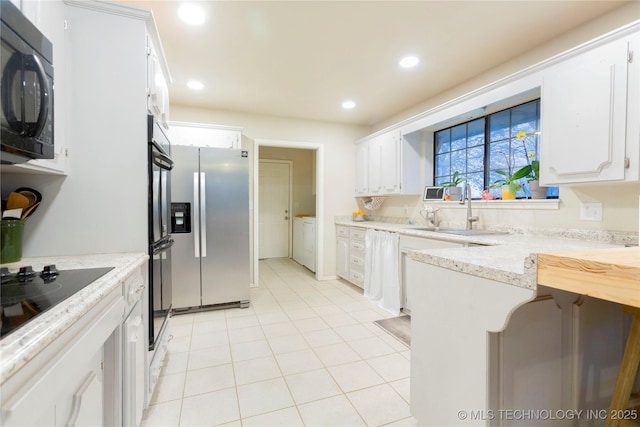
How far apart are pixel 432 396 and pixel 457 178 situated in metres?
2.56

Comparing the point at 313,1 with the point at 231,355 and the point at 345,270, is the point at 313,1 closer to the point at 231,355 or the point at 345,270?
the point at 231,355

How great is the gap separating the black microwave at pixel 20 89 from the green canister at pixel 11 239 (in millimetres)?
473

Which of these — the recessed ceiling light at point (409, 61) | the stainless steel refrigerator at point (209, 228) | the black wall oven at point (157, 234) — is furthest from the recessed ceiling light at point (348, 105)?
the black wall oven at point (157, 234)

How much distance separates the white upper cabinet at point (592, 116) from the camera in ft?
5.24

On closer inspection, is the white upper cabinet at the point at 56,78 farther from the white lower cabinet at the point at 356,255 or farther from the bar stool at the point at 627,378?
the white lower cabinet at the point at 356,255

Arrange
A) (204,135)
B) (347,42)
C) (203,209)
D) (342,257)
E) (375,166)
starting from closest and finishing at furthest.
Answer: (347,42), (203,209), (204,135), (375,166), (342,257)

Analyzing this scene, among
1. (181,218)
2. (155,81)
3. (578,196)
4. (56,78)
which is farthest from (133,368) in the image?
(578,196)

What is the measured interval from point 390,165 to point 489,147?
1.14 meters

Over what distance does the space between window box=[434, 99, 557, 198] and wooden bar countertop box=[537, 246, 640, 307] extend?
6.31 feet

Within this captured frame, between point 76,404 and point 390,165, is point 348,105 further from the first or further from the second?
point 76,404

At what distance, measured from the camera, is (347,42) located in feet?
7.70

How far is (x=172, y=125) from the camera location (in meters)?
3.46

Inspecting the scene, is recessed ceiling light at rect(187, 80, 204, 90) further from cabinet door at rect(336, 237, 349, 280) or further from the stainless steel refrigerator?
cabinet door at rect(336, 237, 349, 280)

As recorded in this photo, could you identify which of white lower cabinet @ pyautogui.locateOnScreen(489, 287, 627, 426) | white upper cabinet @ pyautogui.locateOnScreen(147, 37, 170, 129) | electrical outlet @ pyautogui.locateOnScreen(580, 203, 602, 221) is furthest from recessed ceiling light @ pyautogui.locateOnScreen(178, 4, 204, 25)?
electrical outlet @ pyautogui.locateOnScreen(580, 203, 602, 221)
